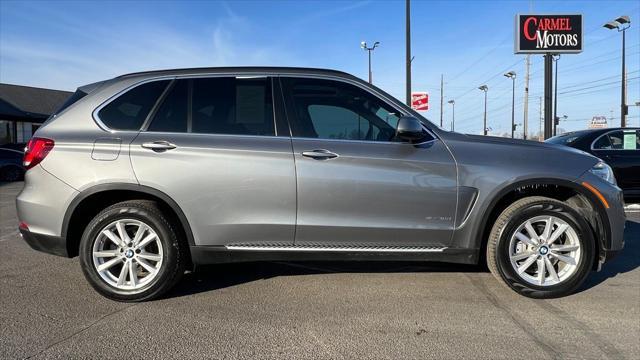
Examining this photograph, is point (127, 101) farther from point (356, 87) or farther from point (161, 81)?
point (356, 87)

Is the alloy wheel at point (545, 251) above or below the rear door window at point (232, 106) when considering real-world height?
below

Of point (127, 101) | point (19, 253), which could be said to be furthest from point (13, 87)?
point (127, 101)

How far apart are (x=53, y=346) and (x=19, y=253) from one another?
2.81 m

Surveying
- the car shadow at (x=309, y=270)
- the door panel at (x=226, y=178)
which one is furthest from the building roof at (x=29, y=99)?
the door panel at (x=226, y=178)

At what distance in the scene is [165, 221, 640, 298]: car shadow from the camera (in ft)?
13.8

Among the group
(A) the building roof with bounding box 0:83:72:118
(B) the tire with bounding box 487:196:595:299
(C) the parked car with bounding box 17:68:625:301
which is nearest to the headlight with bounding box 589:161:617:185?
(C) the parked car with bounding box 17:68:625:301

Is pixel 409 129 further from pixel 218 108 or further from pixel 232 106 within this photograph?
pixel 218 108

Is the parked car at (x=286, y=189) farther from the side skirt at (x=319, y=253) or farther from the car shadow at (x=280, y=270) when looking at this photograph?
the car shadow at (x=280, y=270)

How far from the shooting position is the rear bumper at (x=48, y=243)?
12.0 feet

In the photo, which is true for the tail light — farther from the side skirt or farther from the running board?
the running board

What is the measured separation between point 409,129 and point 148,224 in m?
2.21

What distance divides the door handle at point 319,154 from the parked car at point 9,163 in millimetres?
15670

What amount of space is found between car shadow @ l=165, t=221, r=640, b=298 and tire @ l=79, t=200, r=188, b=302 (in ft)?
1.38

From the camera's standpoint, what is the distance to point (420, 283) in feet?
13.6
